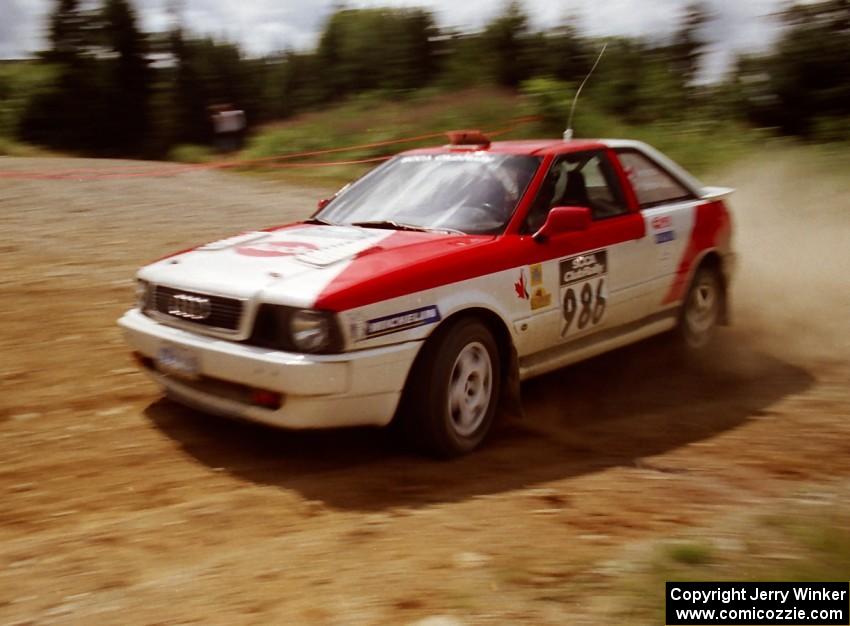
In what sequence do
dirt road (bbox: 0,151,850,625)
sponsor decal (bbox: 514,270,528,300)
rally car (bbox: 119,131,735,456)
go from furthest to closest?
sponsor decal (bbox: 514,270,528,300)
rally car (bbox: 119,131,735,456)
dirt road (bbox: 0,151,850,625)

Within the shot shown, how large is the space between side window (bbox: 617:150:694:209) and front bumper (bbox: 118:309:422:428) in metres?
2.45

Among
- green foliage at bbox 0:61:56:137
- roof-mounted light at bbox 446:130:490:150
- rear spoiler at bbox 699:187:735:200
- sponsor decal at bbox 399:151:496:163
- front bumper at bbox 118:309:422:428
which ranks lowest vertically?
front bumper at bbox 118:309:422:428

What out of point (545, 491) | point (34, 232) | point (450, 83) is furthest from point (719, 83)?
point (545, 491)

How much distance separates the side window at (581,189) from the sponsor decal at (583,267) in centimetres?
27

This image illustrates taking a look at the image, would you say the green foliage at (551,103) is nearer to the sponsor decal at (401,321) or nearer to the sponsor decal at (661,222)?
the sponsor decal at (661,222)

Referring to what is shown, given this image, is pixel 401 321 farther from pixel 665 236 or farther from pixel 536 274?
pixel 665 236

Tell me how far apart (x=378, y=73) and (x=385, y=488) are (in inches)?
1146

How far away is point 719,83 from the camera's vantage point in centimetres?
1884

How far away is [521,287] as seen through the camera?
16.5 ft

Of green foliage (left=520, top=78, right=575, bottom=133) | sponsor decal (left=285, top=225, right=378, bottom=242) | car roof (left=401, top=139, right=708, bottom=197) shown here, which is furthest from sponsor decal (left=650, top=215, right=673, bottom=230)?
green foliage (left=520, top=78, right=575, bottom=133)

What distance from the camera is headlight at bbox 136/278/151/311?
5.04 metres

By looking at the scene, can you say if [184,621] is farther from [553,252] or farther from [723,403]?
[723,403]

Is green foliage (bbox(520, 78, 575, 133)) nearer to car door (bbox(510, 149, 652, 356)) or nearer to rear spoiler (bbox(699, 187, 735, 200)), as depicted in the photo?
rear spoiler (bbox(699, 187, 735, 200))

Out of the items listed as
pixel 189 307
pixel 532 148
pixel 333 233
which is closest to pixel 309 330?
pixel 189 307
